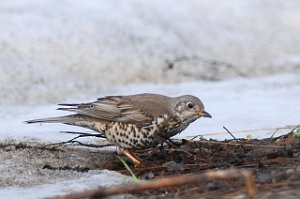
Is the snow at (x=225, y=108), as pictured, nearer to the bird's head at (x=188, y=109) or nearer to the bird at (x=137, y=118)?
the bird at (x=137, y=118)

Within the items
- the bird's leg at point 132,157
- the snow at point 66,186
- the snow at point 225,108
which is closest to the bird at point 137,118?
the bird's leg at point 132,157

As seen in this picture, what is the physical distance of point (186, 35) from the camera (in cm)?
1251

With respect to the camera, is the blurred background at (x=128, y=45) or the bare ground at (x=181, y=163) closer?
the bare ground at (x=181, y=163)

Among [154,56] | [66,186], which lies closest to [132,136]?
[66,186]

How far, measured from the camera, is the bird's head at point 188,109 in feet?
19.8

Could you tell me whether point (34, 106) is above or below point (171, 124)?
above

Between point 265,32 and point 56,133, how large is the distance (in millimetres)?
6937

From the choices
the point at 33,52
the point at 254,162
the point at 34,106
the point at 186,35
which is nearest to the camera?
the point at 254,162

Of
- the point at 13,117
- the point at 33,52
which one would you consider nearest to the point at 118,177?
the point at 13,117

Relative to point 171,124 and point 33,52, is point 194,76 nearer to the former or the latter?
point 33,52

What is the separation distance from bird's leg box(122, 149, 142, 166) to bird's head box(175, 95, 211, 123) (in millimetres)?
415

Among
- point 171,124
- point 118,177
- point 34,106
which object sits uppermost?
point 34,106

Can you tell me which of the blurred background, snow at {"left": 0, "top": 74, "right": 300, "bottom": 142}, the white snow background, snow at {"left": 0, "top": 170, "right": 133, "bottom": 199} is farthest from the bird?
the blurred background

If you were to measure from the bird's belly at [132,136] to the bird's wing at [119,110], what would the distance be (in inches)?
1.7
